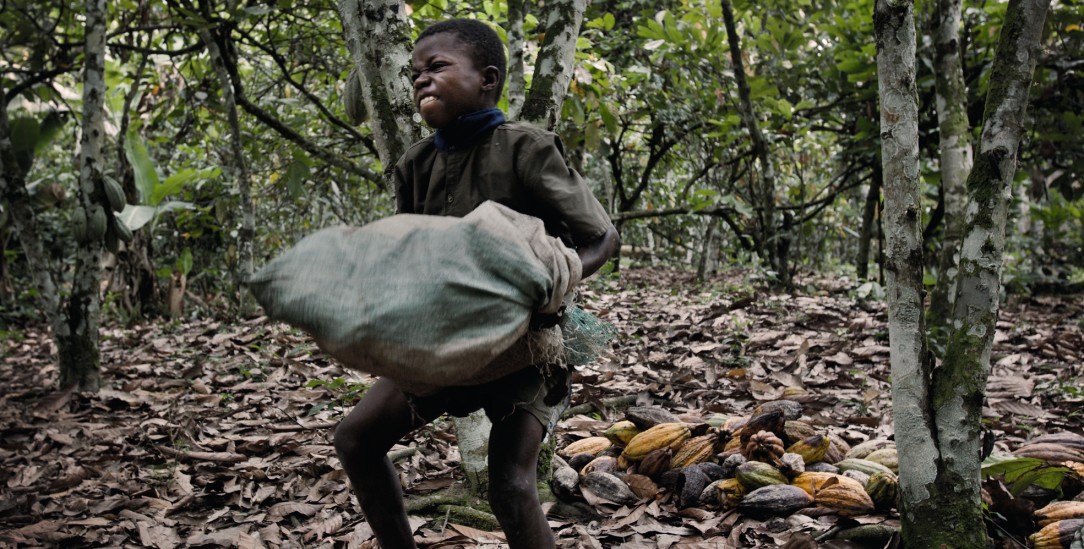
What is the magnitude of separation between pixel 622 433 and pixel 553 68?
1.40 m

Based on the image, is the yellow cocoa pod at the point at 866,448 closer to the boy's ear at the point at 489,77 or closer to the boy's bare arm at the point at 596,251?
the boy's bare arm at the point at 596,251

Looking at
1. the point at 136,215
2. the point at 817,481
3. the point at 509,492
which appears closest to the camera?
the point at 509,492

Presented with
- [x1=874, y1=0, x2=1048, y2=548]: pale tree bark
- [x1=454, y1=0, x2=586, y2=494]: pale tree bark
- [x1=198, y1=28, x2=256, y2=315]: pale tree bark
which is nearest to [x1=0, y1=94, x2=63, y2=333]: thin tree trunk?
[x1=198, y1=28, x2=256, y2=315]: pale tree bark

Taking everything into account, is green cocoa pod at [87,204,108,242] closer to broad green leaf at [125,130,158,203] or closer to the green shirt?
broad green leaf at [125,130,158,203]

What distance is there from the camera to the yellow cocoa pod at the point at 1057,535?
198cm

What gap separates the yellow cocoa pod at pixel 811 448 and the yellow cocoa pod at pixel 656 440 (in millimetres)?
387

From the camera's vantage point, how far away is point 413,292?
4.23 ft

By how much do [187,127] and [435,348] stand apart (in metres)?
6.57

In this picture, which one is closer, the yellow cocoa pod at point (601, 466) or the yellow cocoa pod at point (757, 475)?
the yellow cocoa pod at point (757, 475)

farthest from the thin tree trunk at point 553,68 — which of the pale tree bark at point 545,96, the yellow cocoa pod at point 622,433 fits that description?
the yellow cocoa pod at point 622,433

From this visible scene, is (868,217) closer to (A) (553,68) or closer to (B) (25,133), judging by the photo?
(A) (553,68)

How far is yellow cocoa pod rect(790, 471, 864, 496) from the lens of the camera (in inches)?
93.5

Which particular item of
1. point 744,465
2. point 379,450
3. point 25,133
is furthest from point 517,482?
point 25,133

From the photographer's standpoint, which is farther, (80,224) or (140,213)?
(140,213)
